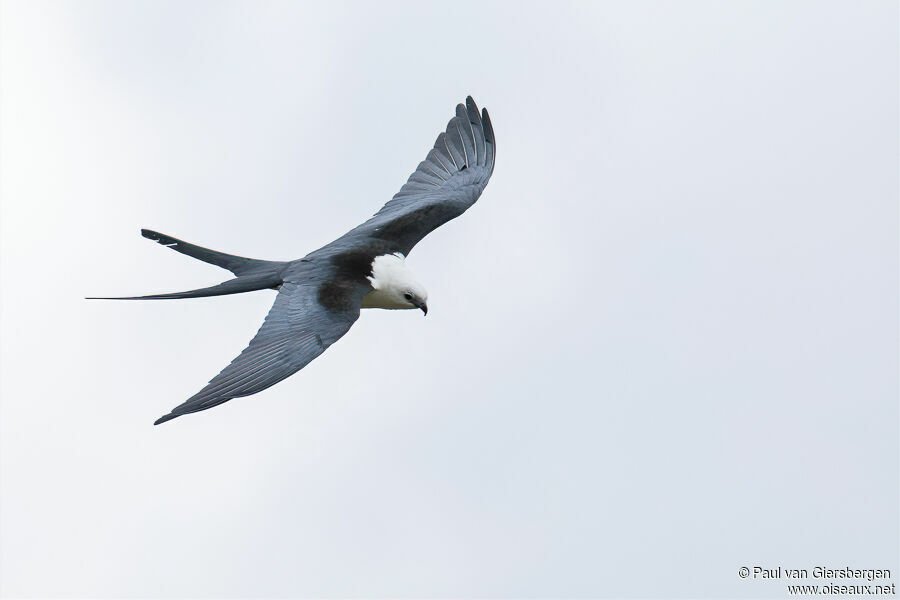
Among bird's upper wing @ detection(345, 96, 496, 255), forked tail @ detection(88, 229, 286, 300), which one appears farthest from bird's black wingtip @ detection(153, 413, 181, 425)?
bird's upper wing @ detection(345, 96, 496, 255)

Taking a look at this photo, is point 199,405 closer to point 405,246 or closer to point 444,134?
point 405,246

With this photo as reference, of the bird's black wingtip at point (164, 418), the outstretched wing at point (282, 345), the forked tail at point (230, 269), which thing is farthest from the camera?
the forked tail at point (230, 269)

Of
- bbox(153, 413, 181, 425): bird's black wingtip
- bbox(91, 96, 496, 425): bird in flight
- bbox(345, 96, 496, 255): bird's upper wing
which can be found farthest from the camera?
bbox(345, 96, 496, 255): bird's upper wing

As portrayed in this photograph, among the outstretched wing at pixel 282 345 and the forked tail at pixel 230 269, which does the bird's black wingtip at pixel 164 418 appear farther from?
the forked tail at pixel 230 269

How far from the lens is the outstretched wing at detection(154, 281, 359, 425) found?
10188 mm

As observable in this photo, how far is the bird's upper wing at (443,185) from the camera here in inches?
520

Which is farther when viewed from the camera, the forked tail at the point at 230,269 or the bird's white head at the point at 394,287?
the bird's white head at the point at 394,287

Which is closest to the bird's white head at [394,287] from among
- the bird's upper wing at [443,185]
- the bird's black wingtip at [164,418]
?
the bird's upper wing at [443,185]

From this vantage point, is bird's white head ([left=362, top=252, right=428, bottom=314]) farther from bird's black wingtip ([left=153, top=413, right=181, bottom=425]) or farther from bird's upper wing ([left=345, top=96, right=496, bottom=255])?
bird's black wingtip ([left=153, top=413, right=181, bottom=425])

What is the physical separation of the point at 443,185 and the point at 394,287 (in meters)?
1.93

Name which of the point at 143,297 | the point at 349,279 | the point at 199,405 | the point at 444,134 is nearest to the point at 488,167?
the point at 444,134

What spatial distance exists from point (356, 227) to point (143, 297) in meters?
2.42

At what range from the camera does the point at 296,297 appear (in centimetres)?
1158

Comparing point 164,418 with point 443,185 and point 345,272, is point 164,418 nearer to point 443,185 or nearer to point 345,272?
point 345,272
